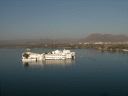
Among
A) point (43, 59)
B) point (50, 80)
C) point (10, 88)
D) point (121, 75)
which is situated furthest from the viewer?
point (43, 59)

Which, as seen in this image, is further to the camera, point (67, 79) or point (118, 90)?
point (67, 79)

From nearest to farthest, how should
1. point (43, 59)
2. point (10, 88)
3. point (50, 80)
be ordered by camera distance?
point (10, 88) < point (50, 80) < point (43, 59)

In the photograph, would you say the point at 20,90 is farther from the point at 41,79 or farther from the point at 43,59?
the point at 43,59

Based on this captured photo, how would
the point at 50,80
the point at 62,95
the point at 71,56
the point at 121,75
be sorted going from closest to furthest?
the point at 62,95 < the point at 50,80 < the point at 121,75 < the point at 71,56

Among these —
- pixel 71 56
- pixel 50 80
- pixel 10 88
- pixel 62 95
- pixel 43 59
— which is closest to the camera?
pixel 62 95

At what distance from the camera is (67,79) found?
378 inches

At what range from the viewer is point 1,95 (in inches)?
280

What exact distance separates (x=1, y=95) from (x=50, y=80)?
266 centimetres

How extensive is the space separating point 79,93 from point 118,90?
116 centimetres

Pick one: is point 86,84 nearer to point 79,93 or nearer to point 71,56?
point 79,93

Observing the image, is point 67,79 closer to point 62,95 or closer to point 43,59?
point 62,95

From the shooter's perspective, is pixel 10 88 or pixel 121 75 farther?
pixel 121 75

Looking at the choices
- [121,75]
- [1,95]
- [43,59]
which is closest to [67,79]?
[121,75]

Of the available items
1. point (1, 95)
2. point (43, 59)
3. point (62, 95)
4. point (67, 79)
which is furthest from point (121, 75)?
point (43, 59)
